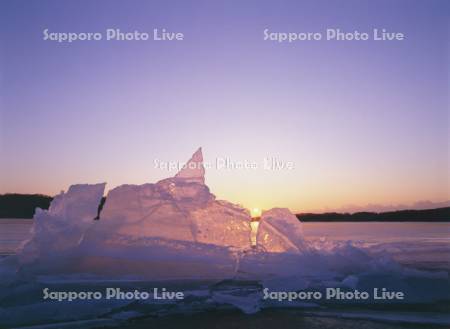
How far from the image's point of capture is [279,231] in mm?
9039

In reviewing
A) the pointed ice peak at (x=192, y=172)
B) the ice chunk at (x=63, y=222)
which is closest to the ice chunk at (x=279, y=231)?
the pointed ice peak at (x=192, y=172)

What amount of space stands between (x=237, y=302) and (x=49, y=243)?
12.6 ft

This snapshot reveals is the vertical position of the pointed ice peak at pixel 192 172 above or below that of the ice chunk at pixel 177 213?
above

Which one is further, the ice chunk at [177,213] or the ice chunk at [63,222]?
the ice chunk at [177,213]

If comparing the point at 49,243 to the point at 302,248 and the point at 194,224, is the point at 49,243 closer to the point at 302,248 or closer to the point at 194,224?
the point at 194,224

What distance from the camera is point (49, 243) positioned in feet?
26.4

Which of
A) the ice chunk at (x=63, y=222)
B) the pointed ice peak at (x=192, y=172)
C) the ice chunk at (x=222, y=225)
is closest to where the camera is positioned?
the ice chunk at (x=63, y=222)

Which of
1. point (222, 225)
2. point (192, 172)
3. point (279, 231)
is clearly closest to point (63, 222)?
point (192, 172)

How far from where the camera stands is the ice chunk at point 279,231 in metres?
8.87

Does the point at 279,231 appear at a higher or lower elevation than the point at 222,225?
lower

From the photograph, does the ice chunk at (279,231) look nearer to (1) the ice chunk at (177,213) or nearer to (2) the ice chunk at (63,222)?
(1) the ice chunk at (177,213)

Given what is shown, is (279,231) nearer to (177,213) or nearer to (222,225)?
(222,225)

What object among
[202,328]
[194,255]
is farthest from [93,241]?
[202,328]

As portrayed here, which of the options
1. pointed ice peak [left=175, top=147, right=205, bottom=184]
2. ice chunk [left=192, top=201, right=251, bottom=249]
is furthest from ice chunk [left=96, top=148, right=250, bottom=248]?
pointed ice peak [left=175, top=147, right=205, bottom=184]
